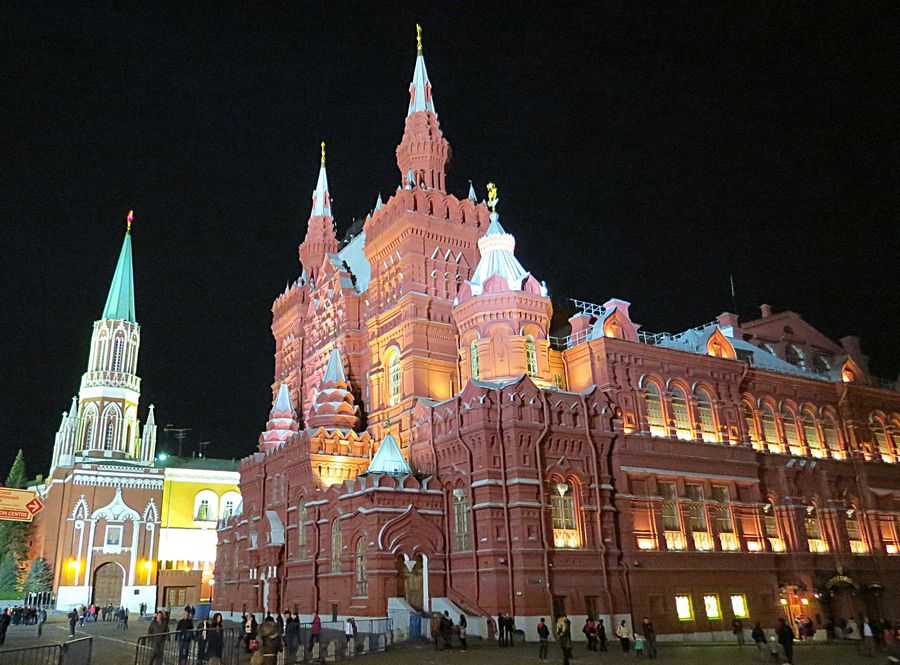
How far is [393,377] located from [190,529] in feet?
114

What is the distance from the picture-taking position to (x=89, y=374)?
7588 cm

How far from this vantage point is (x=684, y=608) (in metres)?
36.8

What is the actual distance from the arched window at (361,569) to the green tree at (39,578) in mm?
40342

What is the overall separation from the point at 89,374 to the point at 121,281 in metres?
10.3

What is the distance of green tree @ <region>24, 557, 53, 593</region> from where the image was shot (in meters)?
64.0

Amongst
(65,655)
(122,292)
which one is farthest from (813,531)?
(122,292)

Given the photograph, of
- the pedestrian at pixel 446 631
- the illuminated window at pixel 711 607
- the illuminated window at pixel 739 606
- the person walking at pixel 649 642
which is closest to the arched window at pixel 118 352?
the pedestrian at pixel 446 631

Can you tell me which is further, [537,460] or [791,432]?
[791,432]

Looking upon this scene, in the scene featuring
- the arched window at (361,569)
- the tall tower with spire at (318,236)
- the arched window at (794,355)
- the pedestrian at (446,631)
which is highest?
the tall tower with spire at (318,236)

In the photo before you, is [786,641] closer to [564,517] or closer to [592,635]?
[592,635]

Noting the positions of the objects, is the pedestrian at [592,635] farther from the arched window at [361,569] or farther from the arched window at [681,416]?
the arched window at [681,416]

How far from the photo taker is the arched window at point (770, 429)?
1761 inches

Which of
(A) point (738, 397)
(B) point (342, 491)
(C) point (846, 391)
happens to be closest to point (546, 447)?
(B) point (342, 491)

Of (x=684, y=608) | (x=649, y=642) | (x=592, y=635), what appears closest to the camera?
(x=649, y=642)
